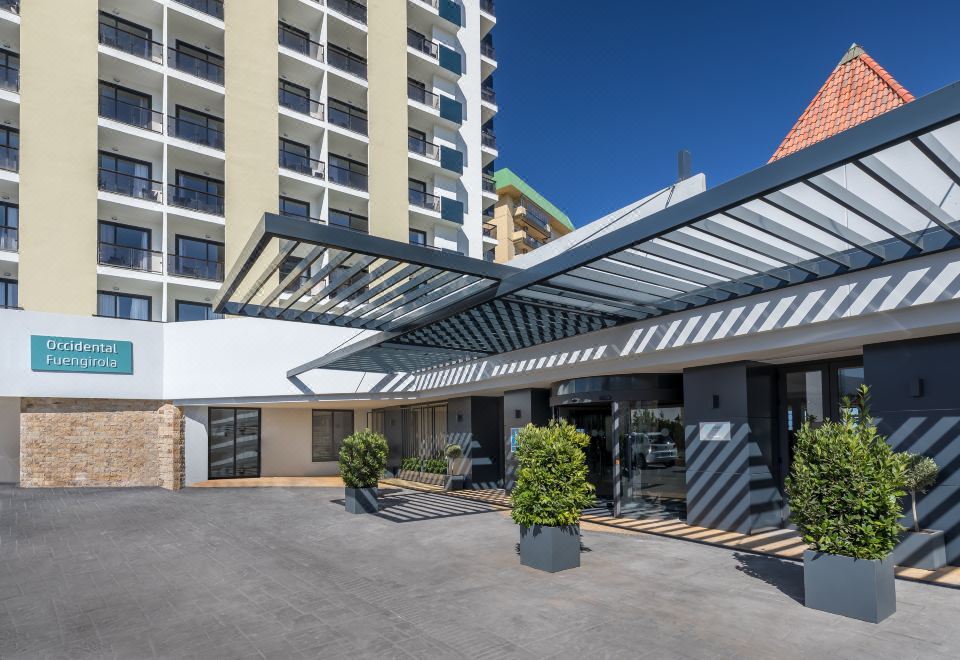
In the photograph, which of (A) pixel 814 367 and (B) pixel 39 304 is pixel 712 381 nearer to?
(A) pixel 814 367

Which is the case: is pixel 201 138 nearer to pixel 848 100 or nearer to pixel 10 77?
pixel 10 77

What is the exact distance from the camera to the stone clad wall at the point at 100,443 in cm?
1939

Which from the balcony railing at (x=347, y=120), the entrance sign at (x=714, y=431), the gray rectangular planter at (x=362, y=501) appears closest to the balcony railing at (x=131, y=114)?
A: the balcony railing at (x=347, y=120)

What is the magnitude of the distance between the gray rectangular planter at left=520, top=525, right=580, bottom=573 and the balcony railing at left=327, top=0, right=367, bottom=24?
3218cm

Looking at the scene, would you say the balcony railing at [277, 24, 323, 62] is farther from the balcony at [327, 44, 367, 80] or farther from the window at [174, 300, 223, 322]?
the window at [174, 300, 223, 322]

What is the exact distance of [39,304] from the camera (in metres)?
23.4

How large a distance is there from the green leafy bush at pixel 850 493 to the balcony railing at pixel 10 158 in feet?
93.9

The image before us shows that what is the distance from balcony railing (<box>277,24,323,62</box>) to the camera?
31509 millimetres

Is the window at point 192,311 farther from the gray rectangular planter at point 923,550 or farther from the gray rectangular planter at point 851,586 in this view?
the gray rectangular planter at point 923,550

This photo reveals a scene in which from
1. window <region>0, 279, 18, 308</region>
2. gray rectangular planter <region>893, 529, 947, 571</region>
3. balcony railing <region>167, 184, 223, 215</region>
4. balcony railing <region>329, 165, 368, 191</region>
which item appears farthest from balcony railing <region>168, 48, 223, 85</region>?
gray rectangular planter <region>893, 529, 947, 571</region>

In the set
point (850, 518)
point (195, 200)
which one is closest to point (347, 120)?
point (195, 200)

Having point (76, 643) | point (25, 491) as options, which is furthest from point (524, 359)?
point (25, 491)

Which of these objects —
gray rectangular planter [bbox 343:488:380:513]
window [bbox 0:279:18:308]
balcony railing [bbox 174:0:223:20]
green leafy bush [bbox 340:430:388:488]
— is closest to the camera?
green leafy bush [bbox 340:430:388:488]

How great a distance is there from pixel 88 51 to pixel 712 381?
89.3 ft
